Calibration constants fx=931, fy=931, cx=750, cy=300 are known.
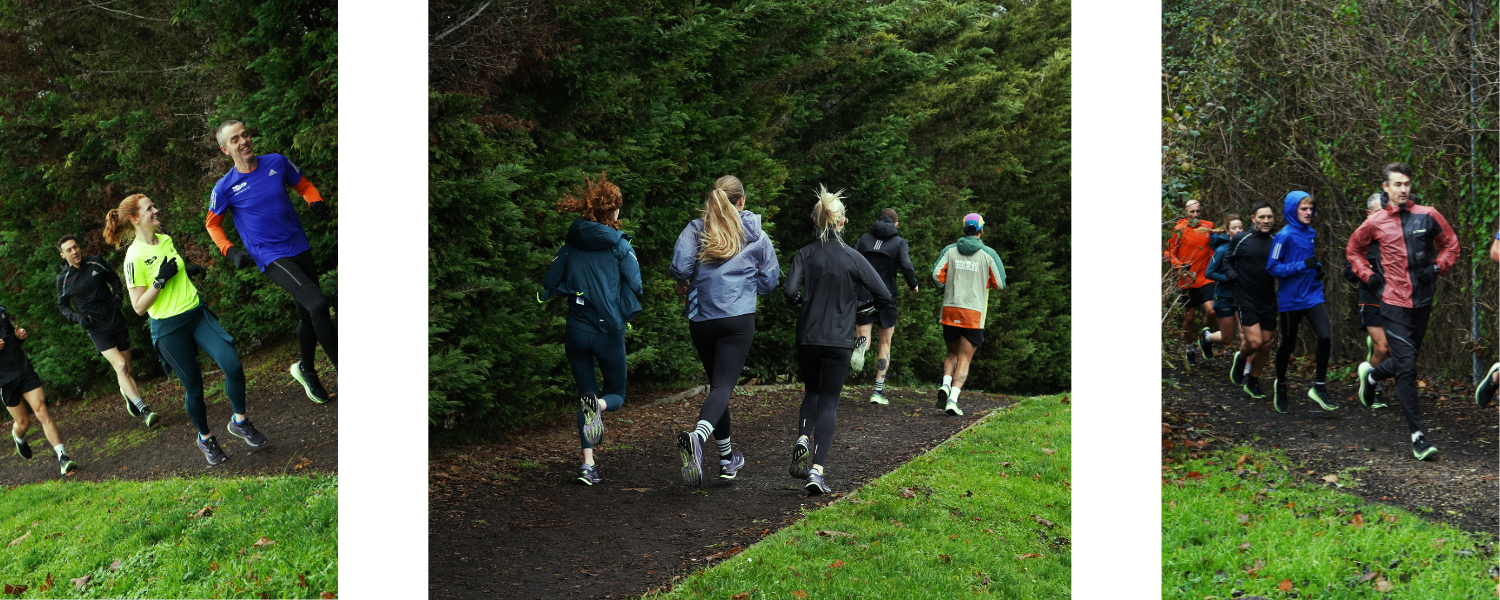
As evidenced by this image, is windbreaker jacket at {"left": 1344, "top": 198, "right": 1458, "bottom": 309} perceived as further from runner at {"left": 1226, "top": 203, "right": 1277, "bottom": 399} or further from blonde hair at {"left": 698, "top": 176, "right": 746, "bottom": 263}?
blonde hair at {"left": 698, "top": 176, "right": 746, "bottom": 263}

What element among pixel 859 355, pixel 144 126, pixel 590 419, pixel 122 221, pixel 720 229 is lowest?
pixel 590 419

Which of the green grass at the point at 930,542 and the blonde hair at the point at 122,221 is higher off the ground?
the blonde hair at the point at 122,221

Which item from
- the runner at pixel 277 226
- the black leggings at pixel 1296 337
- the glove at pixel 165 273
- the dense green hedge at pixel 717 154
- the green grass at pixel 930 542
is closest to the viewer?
the green grass at pixel 930 542

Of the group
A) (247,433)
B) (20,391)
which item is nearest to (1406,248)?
(247,433)

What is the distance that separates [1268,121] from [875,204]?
644 centimetres

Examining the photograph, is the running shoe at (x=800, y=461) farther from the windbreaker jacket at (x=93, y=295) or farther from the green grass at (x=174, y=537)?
the windbreaker jacket at (x=93, y=295)

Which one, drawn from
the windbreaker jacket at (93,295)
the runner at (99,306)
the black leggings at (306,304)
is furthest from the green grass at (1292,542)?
the windbreaker jacket at (93,295)

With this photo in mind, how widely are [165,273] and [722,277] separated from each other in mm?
2823

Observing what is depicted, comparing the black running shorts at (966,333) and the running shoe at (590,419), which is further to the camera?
the black running shorts at (966,333)

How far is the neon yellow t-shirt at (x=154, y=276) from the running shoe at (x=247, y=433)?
0.64 metres

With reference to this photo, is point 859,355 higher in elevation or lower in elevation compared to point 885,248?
lower

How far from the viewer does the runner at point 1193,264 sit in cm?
443

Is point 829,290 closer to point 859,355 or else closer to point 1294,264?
point 859,355

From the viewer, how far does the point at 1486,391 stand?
4.11 m
